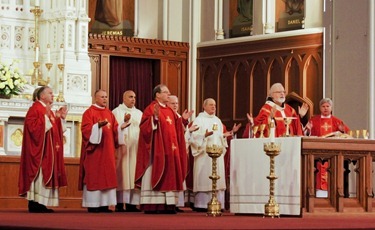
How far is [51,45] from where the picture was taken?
17.9 meters

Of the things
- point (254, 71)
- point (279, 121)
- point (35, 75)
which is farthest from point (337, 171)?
point (254, 71)

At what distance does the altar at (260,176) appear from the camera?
12281mm

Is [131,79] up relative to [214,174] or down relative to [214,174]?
up

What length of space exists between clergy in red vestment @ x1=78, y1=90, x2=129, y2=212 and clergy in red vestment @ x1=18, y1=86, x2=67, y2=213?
0.53 metres

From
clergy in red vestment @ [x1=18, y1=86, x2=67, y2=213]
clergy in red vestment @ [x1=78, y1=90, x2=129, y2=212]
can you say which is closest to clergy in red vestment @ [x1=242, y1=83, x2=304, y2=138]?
clergy in red vestment @ [x1=78, y1=90, x2=129, y2=212]

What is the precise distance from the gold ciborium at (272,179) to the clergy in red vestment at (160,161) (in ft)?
6.24

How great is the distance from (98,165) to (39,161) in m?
0.89

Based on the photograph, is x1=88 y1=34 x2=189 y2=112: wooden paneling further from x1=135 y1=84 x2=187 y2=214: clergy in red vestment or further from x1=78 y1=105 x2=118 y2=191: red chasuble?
x1=135 y1=84 x2=187 y2=214: clergy in red vestment

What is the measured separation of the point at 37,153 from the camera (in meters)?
13.9

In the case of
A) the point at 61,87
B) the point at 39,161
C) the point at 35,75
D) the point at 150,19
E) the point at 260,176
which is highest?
the point at 150,19

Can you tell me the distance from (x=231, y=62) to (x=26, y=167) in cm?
670

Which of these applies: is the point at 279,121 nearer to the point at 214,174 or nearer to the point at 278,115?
the point at 278,115

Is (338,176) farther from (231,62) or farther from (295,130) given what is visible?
(231,62)

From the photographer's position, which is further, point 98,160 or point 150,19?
point 150,19
